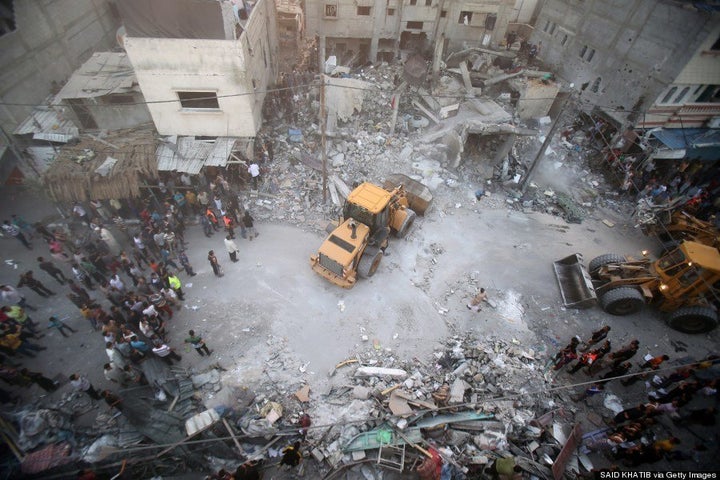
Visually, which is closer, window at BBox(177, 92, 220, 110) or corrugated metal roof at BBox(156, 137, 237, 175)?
corrugated metal roof at BBox(156, 137, 237, 175)

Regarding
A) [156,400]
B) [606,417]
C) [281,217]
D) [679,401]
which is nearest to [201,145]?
[281,217]

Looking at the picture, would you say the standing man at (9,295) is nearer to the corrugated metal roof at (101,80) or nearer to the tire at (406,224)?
the corrugated metal roof at (101,80)

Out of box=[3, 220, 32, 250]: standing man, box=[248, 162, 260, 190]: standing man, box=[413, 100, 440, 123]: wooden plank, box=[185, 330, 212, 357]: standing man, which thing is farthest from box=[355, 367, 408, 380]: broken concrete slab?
box=[413, 100, 440, 123]: wooden plank

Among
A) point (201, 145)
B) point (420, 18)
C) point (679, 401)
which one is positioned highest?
point (420, 18)

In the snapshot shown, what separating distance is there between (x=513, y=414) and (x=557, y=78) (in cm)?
2141

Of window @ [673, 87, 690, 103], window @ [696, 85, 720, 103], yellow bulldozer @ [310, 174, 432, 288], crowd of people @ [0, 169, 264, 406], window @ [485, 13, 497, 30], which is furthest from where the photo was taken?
window @ [485, 13, 497, 30]

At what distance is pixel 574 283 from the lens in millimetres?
11570

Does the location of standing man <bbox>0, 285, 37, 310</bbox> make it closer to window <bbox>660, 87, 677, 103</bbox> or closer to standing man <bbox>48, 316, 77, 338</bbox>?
standing man <bbox>48, 316, 77, 338</bbox>

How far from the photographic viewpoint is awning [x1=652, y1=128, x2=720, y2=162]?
16125 mm

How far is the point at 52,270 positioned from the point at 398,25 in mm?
22118

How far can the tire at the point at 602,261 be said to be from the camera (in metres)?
11.4

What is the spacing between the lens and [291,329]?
33.0ft

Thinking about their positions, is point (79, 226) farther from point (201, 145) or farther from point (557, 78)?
point (557, 78)

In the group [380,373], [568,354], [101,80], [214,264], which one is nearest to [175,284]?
[214,264]
